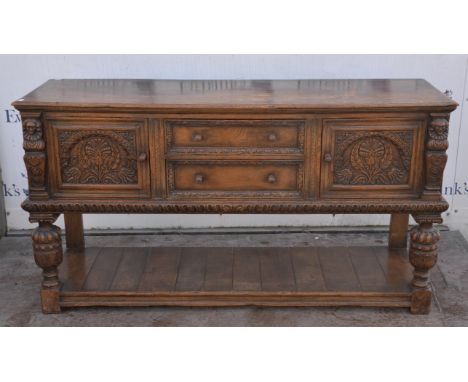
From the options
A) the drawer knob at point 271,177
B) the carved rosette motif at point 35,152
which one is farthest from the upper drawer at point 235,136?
the carved rosette motif at point 35,152

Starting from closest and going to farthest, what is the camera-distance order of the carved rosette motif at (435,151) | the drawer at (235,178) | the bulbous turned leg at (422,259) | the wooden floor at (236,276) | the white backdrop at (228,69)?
the carved rosette motif at (435,151) → the drawer at (235,178) → the bulbous turned leg at (422,259) → the wooden floor at (236,276) → the white backdrop at (228,69)

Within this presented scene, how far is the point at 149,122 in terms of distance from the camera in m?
3.33

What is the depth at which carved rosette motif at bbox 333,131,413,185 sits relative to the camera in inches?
132

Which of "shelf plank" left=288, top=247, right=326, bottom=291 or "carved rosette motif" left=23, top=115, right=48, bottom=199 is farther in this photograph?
"shelf plank" left=288, top=247, right=326, bottom=291

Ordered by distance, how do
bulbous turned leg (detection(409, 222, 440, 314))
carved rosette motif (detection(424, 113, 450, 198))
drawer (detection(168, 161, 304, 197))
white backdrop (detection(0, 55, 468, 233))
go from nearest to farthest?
carved rosette motif (detection(424, 113, 450, 198)) < drawer (detection(168, 161, 304, 197)) < bulbous turned leg (detection(409, 222, 440, 314)) < white backdrop (detection(0, 55, 468, 233))

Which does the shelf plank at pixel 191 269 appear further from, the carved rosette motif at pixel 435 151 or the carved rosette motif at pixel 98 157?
the carved rosette motif at pixel 435 151

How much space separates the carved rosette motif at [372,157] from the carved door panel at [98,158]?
2.97 feet

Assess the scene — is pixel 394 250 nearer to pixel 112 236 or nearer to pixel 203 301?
pixel 203 301

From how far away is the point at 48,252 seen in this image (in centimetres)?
356

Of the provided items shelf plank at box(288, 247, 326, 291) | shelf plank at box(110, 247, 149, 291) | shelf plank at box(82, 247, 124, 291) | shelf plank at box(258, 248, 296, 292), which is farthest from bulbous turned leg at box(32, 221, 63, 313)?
shelf plank at box(288, 247, 326, 291)

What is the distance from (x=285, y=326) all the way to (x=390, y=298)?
56 cm

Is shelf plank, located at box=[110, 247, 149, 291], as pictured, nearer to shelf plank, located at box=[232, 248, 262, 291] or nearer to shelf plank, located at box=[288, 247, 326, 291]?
shelf plank, located at box=[232, 248, 262, 291]

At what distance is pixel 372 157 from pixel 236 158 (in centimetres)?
63

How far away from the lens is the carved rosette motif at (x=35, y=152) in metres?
3.30
